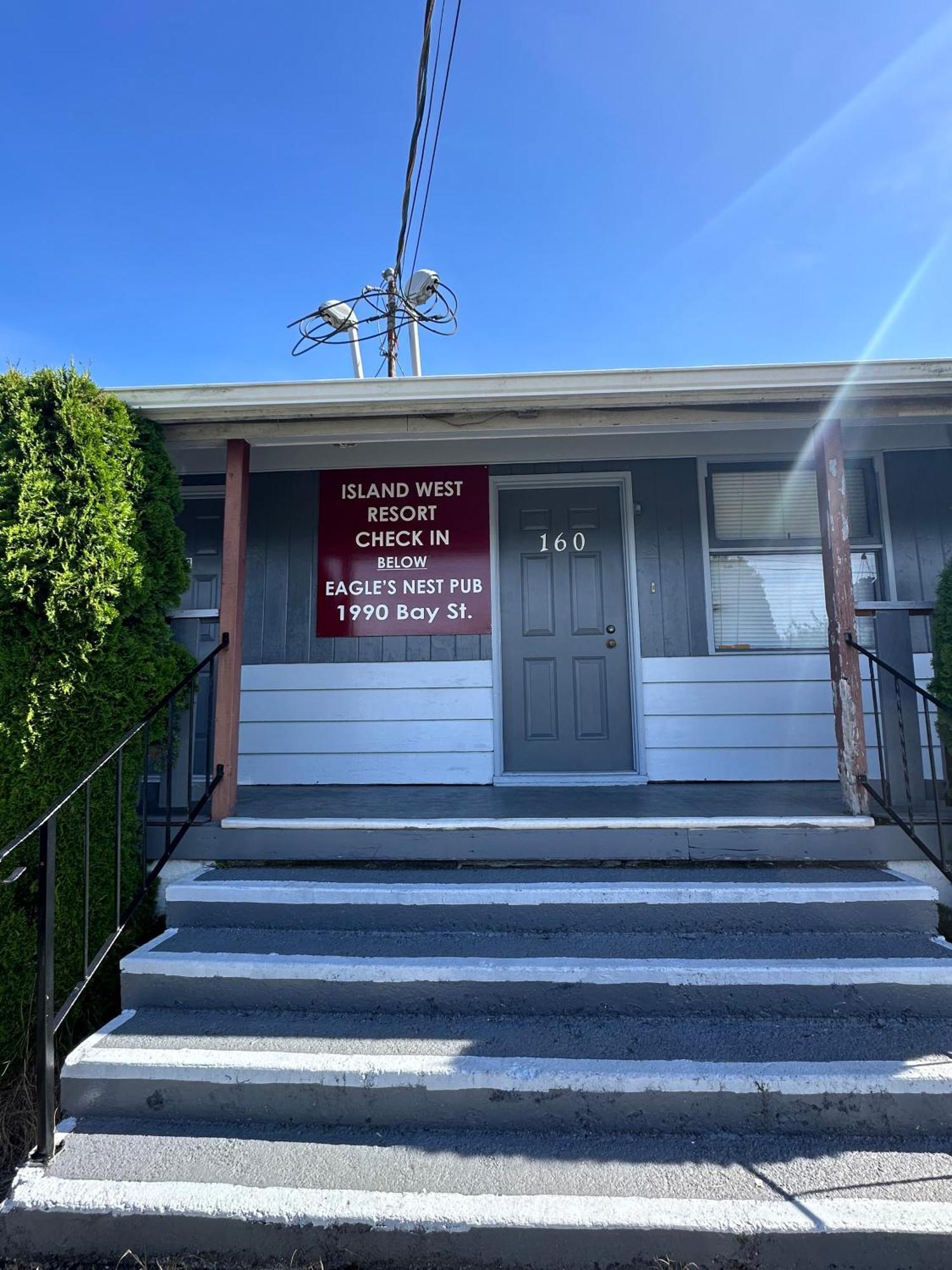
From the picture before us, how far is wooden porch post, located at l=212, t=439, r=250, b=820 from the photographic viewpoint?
10.9 ft

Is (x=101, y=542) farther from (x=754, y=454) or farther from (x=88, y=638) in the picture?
(x=754, y=454)

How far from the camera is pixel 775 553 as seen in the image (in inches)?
181

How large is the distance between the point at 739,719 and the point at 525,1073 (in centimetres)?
301

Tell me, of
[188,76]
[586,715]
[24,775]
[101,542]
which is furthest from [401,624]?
[188,76]

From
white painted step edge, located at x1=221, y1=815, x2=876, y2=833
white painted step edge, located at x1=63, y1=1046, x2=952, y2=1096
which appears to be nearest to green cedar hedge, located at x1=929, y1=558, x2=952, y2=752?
white painted step edge, located at x1=221, y1=815, x2=876, y2=833

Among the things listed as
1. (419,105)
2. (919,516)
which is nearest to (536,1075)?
(919,516)

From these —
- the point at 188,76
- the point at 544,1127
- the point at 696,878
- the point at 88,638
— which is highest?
the point at 188,76

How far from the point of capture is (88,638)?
2818mm

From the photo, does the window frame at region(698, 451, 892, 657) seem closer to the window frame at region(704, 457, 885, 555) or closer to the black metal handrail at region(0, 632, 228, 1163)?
the window frame at region(704, 457, 885, 555)

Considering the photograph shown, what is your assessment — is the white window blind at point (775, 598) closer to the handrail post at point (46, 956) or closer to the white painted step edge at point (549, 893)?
the white painted step edge at point (549, 893)

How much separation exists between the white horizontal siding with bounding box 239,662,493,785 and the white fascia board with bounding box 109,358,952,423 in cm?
182

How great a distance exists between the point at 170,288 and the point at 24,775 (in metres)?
8.54

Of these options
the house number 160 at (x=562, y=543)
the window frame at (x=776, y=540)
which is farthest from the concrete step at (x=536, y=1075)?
the house number 160 at (x=562, y=543)

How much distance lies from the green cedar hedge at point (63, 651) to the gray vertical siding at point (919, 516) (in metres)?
4.50
